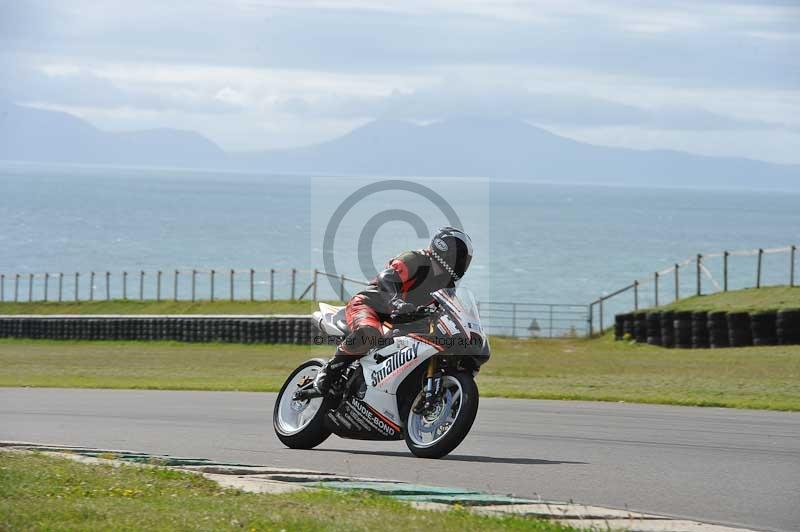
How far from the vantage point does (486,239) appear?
577ft

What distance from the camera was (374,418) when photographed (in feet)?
32.9

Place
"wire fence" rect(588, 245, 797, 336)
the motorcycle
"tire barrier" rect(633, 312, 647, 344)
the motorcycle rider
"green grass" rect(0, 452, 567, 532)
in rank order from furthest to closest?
"wire fence" rect(588, 245, 797, 336), "tire barrier" rect(633, 312, 647, 344), the motorcycle rider, the motorcycle, "green grass" rect(0, 452, 567, 532)

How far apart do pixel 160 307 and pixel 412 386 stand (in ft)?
143

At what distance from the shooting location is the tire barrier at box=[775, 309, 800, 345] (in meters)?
26.8

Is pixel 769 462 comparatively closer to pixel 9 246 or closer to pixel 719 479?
pixel 719 479

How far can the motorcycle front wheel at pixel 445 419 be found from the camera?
917 centimetres

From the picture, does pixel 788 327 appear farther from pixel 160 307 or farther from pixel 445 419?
pixel 160 307

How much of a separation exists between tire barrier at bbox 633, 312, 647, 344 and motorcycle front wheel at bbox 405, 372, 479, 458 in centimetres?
2337

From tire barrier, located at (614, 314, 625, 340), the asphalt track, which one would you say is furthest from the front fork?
tire barrier, located at (614, 314, 625, 340)

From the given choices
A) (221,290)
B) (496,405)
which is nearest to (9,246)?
(221,290)

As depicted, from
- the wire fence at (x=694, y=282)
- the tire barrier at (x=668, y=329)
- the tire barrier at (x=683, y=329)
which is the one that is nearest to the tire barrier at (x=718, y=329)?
the tire barrier at (x=683, y=329)

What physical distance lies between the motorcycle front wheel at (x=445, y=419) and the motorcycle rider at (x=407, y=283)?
719 millimetres

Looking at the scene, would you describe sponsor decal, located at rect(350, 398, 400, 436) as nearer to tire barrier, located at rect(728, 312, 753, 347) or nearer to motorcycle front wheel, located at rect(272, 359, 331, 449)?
motorcycle front wheel, located at rect(272, 359, 331, 449)

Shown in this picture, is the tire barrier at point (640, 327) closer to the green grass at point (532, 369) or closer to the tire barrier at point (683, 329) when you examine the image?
the green grass at point (532, 369)
